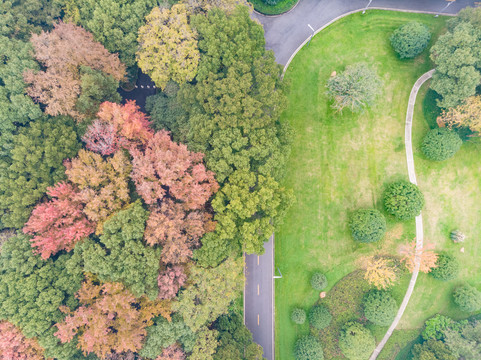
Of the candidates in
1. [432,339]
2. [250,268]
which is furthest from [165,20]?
[432,339]

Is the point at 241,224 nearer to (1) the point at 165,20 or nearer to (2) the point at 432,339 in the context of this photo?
(1) the point at 165,20

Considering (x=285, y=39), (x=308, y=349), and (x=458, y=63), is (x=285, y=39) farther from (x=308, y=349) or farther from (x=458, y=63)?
(x=308, y=349)

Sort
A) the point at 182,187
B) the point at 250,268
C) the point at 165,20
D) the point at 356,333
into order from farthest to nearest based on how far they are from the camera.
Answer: the point at 250,268, the point at 356,333, the point at 165,20, the point at 182,187

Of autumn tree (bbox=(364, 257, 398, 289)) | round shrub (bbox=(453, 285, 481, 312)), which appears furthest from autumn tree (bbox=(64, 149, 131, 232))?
round shrub (bbox=(453, 285, 481, 312))

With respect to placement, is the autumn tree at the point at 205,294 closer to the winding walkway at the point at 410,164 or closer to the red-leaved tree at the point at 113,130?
the red-leaved tree at the point at 113,130

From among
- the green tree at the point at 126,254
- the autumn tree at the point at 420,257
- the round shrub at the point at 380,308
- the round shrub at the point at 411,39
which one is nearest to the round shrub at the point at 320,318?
the round shrub at the point at 380,308

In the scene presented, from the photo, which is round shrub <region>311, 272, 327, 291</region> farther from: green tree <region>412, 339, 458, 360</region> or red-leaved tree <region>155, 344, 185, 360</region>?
red-leaved tree <region>155, 344, 185, 360</region>
